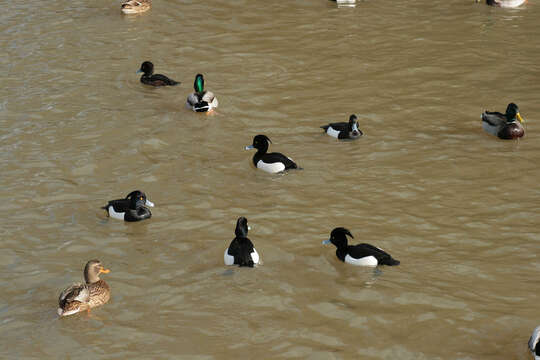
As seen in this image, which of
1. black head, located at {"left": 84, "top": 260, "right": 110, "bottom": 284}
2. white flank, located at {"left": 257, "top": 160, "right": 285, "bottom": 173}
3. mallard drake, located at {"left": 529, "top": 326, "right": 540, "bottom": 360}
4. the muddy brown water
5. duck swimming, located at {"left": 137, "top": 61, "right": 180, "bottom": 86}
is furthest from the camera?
duck swimming, located at {"left": 137, "top": 61, "right": 180, "bottom": 86}

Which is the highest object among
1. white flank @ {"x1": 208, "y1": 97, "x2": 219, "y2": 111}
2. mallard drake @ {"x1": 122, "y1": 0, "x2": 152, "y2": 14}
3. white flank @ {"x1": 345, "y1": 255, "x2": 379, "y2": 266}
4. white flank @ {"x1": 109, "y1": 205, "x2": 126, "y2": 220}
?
mallard drake @ {"x1": 122, "y1": 0, "x2": 152, "y2": 14}

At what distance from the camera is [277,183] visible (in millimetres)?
12508

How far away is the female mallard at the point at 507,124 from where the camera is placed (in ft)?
44.7

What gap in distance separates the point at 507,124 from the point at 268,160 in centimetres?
436

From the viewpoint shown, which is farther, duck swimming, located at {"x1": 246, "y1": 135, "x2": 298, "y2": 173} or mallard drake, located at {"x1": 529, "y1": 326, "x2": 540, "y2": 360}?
duck swimming, located at {"x1": 246, "y1": 135, "x2": 298, "y2": 173}

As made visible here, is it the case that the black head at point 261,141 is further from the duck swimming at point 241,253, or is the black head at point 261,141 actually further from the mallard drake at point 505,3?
the mallard drake at point 505,3

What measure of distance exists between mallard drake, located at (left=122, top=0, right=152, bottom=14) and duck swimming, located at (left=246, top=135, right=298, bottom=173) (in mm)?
10438

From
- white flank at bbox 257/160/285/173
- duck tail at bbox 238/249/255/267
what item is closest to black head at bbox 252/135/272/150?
white flank at bbox 257/160/285/173

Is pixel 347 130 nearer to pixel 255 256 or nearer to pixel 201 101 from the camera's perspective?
pixel 201 101

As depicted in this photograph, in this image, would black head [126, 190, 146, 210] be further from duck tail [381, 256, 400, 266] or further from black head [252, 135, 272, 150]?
duck tail [381, 256, 400, 266]

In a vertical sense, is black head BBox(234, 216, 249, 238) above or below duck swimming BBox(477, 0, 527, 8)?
below

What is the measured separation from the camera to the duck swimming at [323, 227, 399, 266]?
969 centimetres

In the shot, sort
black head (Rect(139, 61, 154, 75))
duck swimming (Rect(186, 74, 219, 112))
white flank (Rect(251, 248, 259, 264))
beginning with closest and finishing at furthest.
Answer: white flank (Rect(251, 248, 259, 264)) → duck swimming (Rect(186, 74, 219, 112)) → black head (Rect(139, 61, 154, 75))

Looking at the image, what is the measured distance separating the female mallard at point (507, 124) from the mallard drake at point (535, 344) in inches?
252
